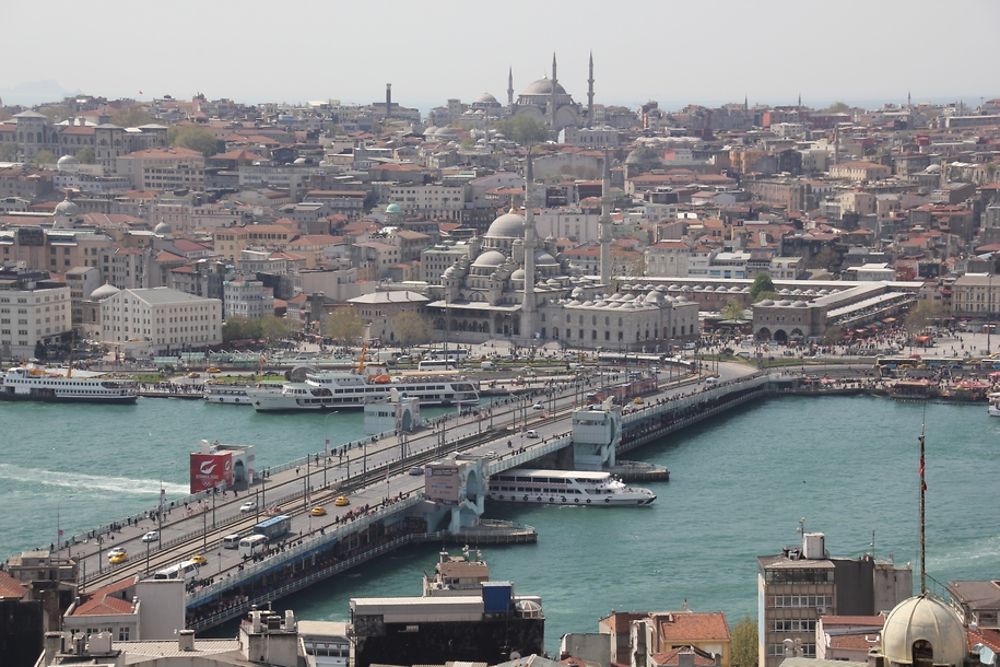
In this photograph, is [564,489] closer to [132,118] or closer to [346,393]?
[346,393]

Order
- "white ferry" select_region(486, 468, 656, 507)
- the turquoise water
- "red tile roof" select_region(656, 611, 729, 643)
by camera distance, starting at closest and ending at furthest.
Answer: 1. "red tile roof" select_region(656, 611, 729, 643)
2. the turquoise water
3. "white ferry" select_region(486, 468, 656, 507)

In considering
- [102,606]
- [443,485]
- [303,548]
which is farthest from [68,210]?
[102,606]

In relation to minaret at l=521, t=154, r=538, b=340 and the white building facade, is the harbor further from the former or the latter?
minaret at l=521, t=154, r=538, b=340

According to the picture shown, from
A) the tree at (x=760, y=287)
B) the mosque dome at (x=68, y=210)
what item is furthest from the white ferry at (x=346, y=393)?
the mosque dome at (x=68, y=210)

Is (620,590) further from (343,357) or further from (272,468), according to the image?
(343,357)

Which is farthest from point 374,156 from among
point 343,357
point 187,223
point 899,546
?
point 899,546

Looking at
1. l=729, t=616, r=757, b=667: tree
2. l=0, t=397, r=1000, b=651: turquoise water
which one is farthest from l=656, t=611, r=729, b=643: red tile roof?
l=0, t=397, r=1000, b=651: turquoise water
